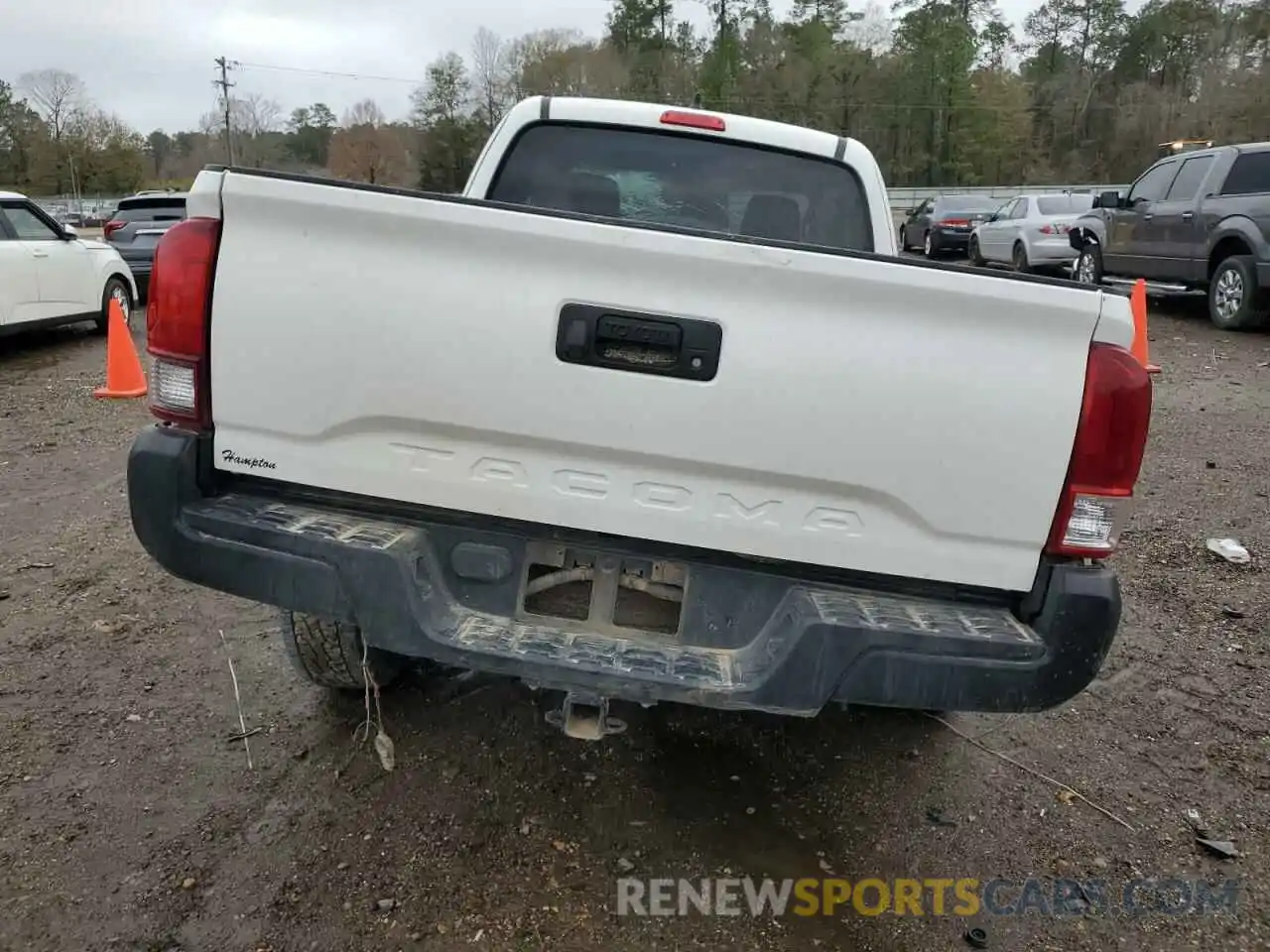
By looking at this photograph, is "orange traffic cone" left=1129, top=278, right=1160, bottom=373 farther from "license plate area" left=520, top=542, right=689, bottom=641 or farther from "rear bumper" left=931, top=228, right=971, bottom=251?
"rear bumper" left=931, top=228, right=971, bottom=251

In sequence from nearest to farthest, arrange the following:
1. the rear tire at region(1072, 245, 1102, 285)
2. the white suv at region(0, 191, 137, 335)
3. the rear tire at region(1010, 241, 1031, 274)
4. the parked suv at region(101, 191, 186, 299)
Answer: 1. the white suv at region(0, 191, 137, 335)
2. the rear tire at region(1072, 245, 1102, 285)
3. the parked suv at region(101, 191, 186, 299)
4. the rear tire at region(1010, 241, 1031, 274)

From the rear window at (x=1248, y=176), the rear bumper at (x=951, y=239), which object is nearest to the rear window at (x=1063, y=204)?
the rear bumper at (x=951, y=239)

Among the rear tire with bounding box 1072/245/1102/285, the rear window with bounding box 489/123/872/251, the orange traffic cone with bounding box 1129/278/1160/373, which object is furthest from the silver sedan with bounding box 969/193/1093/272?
the rear window with bounding box 489/123/872/251

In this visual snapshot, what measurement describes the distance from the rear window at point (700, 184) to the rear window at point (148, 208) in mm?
12953

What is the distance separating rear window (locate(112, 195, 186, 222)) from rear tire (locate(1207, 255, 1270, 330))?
14.2 meters

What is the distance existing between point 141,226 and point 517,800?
45.7 ft

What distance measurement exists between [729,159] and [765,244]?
1.76 m

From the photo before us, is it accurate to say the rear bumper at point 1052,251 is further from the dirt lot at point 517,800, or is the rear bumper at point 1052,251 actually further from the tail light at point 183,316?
the tail light at point 183,316

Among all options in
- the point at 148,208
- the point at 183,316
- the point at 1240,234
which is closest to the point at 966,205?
the point at 1240,234

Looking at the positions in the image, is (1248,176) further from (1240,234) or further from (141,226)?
A: (141,226)

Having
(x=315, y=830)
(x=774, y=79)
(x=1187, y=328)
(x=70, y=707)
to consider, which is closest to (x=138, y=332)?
(x=70, y=707)

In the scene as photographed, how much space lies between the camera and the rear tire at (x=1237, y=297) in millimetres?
10102

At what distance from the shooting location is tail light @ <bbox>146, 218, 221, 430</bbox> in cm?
231

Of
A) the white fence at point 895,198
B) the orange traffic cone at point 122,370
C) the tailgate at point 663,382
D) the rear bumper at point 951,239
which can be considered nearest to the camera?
the tailgate at point 663,382
